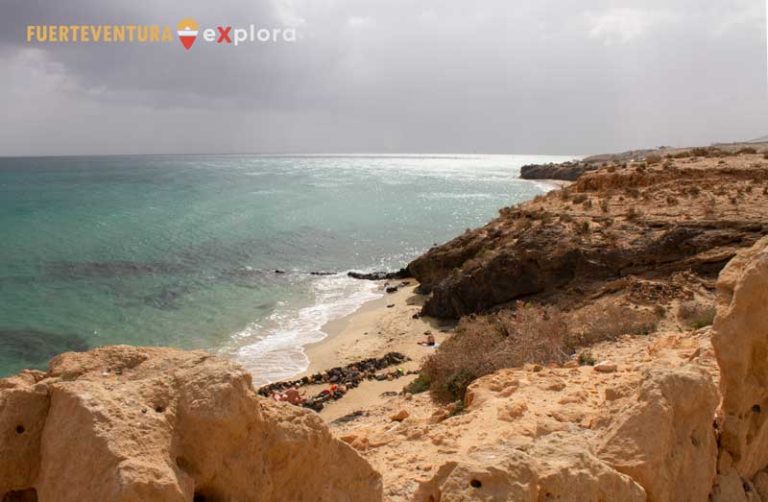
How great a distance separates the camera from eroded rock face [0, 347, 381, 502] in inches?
118

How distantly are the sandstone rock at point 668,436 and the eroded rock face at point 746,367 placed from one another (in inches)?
12.8

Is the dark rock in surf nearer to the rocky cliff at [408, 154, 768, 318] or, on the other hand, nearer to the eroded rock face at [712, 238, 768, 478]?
the rocky cliff at [408, 154, 768, 318]

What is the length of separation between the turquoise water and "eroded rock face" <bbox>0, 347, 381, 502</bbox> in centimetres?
1318

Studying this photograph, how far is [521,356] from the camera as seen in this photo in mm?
10602

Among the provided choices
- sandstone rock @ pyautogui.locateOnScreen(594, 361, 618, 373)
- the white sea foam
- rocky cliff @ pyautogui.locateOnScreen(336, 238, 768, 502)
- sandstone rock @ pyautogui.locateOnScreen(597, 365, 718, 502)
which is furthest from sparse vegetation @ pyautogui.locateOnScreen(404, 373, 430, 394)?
sandstone rock @ pyautogui.locateOnScreen(597, 365, 718, 502)

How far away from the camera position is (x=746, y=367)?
17.0 feet

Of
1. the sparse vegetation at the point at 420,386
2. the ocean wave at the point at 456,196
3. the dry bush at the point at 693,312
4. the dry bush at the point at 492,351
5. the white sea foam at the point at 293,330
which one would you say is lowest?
the white sea foam at the point at 293,330

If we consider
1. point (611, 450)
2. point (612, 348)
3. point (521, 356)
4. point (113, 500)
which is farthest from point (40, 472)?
point (612, 348)

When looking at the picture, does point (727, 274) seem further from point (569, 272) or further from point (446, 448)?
point (569, 272)

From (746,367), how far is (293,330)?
18091 millimetres

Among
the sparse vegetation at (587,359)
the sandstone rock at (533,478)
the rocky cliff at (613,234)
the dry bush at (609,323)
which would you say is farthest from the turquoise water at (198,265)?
the sandstone rock at (533,478)

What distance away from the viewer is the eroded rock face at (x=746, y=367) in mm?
5027

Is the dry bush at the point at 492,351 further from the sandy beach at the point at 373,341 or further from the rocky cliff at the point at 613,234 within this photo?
the rocky cliff at the point at 613,234

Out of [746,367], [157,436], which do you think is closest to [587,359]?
[746,367]
